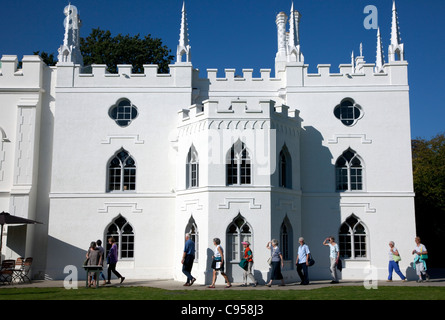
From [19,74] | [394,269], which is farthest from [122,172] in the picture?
[394,269]

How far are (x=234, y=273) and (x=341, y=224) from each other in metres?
5.42

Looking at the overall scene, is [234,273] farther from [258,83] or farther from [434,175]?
[434,175]

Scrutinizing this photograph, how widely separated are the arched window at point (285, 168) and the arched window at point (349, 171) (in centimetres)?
242

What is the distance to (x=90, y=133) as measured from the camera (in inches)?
818

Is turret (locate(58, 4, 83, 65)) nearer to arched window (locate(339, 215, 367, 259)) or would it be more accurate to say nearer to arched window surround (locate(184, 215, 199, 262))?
arched window surround (locate(184, 215, 199, 262))

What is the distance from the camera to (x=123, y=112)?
21078mm

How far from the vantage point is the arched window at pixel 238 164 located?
18266mm

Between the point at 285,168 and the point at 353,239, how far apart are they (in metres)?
4.20

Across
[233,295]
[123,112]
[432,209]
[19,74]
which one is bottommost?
[233,295]

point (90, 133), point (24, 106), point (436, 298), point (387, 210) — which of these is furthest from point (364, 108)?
point (24, 106)

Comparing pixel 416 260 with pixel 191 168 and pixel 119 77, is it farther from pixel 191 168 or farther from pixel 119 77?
pixel 119 77

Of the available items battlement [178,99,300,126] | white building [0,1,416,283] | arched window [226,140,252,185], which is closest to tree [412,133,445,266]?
white building [0,1,416,283]

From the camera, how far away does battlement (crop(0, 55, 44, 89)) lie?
830 inches

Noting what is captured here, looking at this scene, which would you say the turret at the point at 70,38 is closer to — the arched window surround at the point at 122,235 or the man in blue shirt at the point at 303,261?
the arched window surround at the point at 122,235
